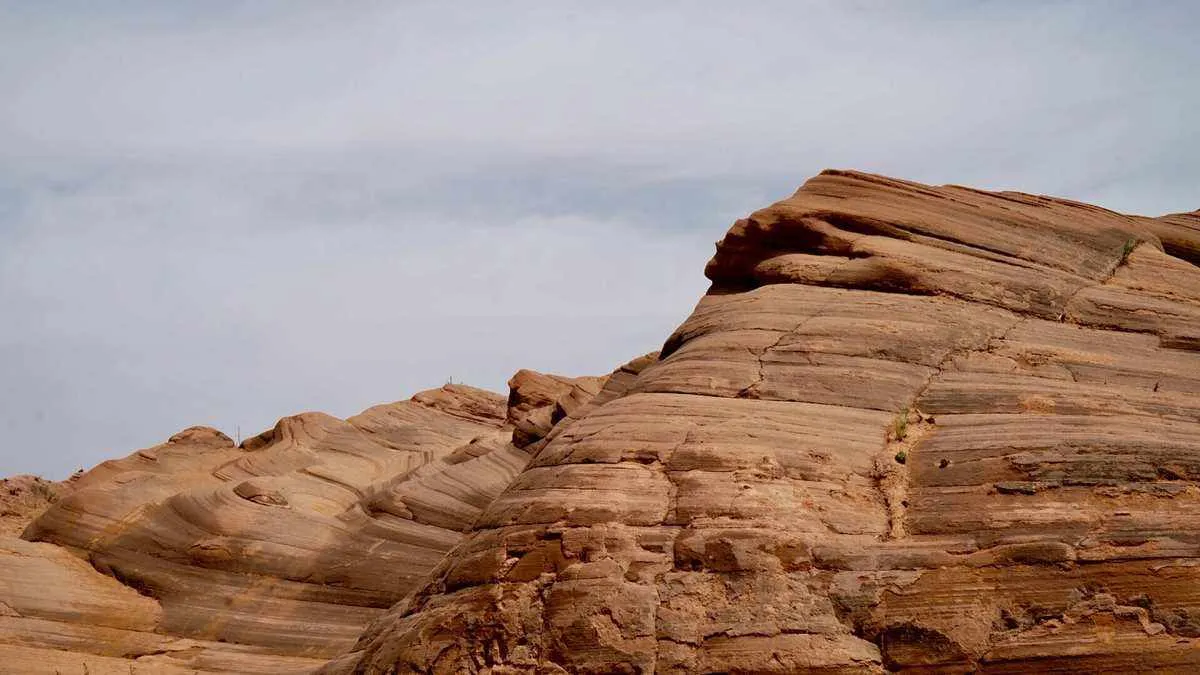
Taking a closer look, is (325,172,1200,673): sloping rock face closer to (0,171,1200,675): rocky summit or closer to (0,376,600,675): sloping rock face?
(0,171,1200,675): rocky summit

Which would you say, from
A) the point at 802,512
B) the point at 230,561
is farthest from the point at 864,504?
the point at 230,561

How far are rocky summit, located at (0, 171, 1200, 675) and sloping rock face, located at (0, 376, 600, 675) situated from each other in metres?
0.05

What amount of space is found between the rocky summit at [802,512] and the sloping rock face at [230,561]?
0.15 ft

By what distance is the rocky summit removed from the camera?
10.4m

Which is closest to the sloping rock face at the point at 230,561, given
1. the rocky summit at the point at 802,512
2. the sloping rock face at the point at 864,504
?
the rocky summit at the point at 802,512

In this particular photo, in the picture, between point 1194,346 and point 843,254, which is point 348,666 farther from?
point 1194,346

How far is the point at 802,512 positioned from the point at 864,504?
0.62 meters

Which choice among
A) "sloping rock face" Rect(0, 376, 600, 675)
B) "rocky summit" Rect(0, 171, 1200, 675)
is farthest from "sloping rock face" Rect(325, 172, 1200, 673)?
"sloping rock face" Rect(0, 376, 600, 675)

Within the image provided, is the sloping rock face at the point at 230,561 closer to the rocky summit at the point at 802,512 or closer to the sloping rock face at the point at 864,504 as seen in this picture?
the rocky summit at the point at 802,512

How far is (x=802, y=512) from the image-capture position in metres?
11.3

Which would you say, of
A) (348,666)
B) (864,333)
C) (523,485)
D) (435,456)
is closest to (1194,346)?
(864,333)

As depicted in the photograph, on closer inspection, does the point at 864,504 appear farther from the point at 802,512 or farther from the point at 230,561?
the point at 230,561

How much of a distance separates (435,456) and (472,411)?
5338 mm

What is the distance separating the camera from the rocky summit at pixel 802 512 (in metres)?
10.4
